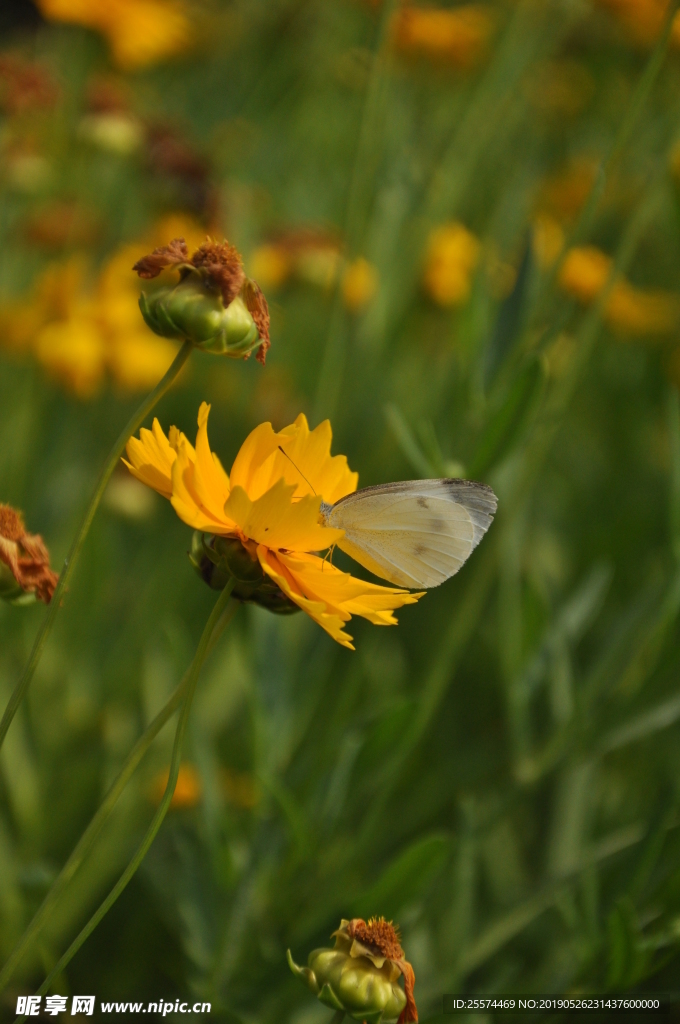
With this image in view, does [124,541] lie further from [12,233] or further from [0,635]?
[12,233]

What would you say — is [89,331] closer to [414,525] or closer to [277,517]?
[414,525]

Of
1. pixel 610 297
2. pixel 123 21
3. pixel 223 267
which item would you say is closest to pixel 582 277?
pixel 610 297

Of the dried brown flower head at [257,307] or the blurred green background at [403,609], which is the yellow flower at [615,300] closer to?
the blurred green background at [403,609]

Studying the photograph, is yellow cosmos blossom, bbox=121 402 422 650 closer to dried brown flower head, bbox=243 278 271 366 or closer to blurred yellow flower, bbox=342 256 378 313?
dried brown flower head, bbox=243 278 271 366

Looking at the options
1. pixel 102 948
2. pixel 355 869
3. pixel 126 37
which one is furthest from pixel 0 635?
pixel 126 37

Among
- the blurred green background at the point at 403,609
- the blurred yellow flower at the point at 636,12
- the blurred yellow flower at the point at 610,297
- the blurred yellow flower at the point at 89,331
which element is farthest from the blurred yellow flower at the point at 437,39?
the blurred yellow flower at the point at 89,331
